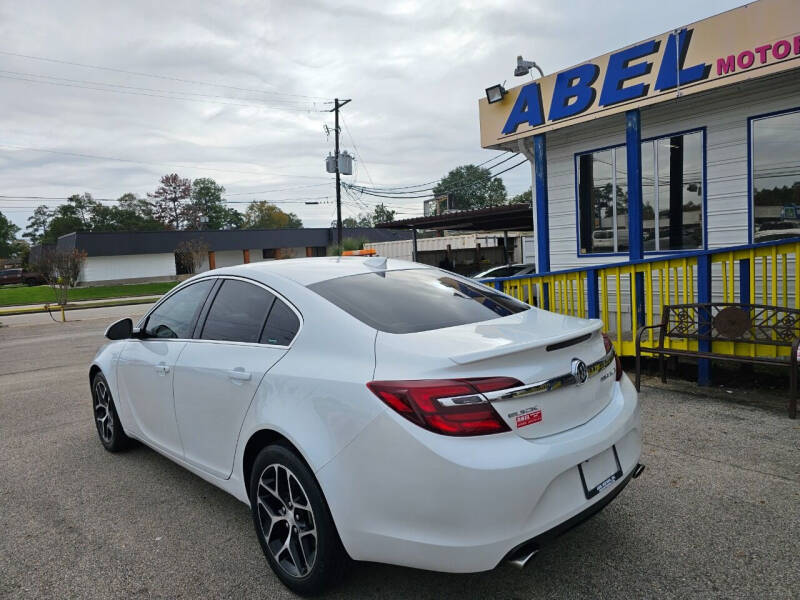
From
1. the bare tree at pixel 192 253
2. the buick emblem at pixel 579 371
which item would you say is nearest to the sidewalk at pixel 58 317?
the buick emblem at pixel 579 371

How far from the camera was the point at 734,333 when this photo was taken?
5219 millimetres

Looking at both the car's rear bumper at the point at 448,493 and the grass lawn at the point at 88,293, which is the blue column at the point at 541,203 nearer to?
the car's rear bumper at the point at 448,493

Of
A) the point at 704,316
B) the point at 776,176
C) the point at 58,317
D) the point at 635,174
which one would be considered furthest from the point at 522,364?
the point at 58,317

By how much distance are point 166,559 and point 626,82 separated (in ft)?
22.8

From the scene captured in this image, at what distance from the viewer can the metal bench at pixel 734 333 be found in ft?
15.8

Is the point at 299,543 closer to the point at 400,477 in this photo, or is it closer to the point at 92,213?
the point at 400,477

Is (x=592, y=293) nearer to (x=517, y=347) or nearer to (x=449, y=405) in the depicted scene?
(x=517, y=347)

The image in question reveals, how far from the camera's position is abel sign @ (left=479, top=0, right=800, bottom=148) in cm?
575

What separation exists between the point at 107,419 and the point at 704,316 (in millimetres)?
5663

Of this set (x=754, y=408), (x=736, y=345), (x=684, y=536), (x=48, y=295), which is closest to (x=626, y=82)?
(x=736, y=345)

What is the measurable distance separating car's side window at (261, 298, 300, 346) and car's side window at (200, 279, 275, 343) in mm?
63

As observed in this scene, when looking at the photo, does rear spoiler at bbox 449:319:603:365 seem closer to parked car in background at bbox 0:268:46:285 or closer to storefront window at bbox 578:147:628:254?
storefront window at bbox 578:147:628:254

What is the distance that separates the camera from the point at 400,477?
86.7 inches

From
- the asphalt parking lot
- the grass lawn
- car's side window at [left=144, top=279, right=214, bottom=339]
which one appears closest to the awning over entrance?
the asphalt parking lot
